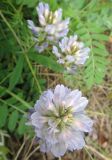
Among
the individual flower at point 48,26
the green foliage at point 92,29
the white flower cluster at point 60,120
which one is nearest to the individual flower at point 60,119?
the white flower cluster at point 60,120

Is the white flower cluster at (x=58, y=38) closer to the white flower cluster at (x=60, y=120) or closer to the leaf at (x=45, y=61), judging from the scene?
the leaf at (x=45, y=61)

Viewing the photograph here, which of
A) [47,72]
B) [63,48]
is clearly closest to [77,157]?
[47,72]

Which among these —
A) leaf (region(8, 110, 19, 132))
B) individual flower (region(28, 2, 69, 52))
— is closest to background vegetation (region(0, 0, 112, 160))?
leaf (region(8, 110, 19, 132))

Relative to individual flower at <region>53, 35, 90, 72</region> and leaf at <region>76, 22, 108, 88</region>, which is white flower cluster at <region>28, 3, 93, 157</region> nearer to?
individual flower at <region>53, 35, 90, 72</region>

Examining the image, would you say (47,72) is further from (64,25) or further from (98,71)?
(64,25)

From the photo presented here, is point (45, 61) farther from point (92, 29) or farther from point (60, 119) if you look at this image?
point (60, 119)
